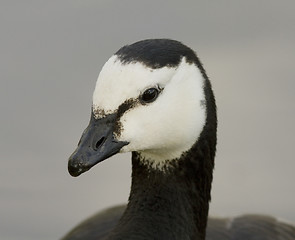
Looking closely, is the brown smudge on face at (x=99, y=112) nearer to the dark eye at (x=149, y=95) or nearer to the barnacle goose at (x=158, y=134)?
the barnacle goose at (x=158, y=134)

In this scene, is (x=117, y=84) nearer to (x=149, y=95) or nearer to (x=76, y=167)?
(x=149, y=95)

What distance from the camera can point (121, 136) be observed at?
5.67 metres

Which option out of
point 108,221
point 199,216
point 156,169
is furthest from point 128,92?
point 108,221

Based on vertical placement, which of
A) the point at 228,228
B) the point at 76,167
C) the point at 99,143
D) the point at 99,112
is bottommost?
the point at 228,228

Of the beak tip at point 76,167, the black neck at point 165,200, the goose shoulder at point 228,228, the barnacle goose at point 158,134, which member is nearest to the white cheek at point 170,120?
the barnacle goose at point 158,134

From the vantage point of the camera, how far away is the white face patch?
5.60 meters

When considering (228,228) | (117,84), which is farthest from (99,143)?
(228,228)

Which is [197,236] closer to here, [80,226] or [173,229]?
[173,229]

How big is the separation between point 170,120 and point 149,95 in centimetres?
20

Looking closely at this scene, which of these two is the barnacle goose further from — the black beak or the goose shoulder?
the goose shoulder

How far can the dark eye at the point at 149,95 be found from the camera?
5672mm

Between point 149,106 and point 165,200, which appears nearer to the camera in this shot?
point 149,106

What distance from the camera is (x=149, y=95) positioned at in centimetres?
570

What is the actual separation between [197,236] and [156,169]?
479 mm
